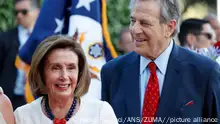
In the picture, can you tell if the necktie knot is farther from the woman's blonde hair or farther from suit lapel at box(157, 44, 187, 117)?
the woman's blonde hair

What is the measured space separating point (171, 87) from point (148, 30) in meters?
0.41

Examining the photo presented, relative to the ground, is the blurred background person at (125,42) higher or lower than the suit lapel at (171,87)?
lower

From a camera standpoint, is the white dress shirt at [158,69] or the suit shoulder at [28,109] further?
the white dress shirt at [158,69]

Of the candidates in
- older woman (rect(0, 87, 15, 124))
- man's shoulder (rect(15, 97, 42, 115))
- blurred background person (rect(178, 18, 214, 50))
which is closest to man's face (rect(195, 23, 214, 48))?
blurred background person (rect(178, 18, 214, 50))

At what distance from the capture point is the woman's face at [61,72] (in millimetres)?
4488

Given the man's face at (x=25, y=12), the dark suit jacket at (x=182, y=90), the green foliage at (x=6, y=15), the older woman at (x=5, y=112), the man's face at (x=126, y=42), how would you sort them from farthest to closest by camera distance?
the green foliage at (x=6, y=15), the man's face at (x=126, y=42), the man's face at (x=25, y=12), the dark suit jacket at (x=182, y=90), the older woman at (x=5, y=112)

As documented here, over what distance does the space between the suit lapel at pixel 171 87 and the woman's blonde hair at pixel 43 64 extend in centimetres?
69

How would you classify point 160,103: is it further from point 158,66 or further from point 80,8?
point 80,8

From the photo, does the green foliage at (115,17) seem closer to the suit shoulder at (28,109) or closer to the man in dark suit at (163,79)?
the man in dark suit at (163,79)

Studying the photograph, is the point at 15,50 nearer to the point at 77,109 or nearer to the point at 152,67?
the point at 152,67

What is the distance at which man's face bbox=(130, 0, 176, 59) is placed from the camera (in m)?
5.12

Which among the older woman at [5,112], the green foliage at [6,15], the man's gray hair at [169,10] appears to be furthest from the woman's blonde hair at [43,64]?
the green foliage at [6,15]

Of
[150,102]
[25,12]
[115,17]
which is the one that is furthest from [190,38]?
[150,102]

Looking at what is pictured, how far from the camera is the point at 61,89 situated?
4.50 m
